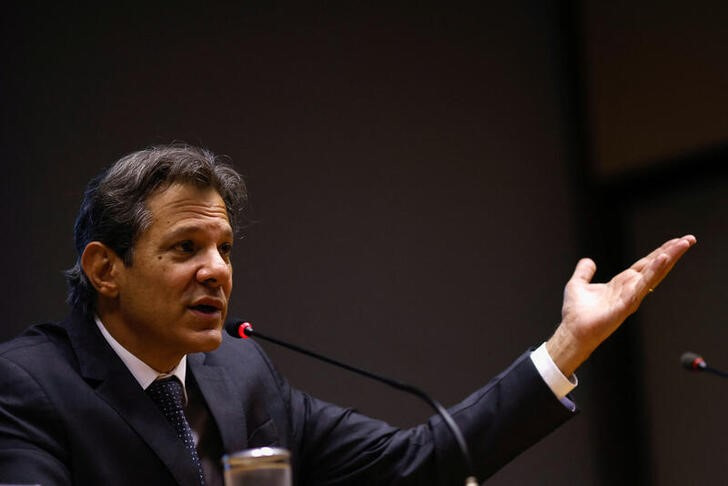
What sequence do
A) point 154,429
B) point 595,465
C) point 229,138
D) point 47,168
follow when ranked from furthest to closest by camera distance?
1. point 595,465
2. point 229,138
3. point 47,168
4. point 154,429

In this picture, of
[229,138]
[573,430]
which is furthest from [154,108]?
[573,430]

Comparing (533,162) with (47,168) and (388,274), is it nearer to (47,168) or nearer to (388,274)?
(388,274)

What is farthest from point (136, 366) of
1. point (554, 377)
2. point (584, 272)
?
point (584, 272)

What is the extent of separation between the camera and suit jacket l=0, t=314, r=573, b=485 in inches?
71.7

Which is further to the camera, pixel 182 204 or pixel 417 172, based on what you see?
pixel 417 172

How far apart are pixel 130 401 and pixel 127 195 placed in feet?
1.31

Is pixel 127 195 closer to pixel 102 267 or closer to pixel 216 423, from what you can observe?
pixel 102 267

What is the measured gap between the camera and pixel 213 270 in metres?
1.95

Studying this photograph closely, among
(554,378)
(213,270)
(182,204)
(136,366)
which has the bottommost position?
(554,378)

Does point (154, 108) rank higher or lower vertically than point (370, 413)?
higher

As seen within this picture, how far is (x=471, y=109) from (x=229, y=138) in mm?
865

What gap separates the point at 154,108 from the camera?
3.14 metres

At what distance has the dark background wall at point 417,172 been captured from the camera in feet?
10.1

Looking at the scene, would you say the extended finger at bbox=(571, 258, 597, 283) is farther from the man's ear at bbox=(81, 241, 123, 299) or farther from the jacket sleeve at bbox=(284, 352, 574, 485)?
the man's ear at bbox=(81, 241, 123, 299)
